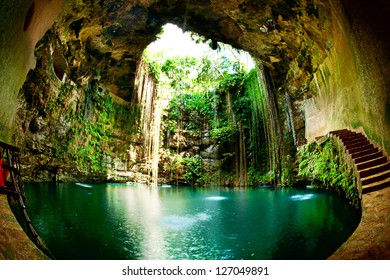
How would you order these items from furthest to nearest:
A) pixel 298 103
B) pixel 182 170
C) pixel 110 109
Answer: pixel 182 170 → pixel 110 109 → pixel 298 103

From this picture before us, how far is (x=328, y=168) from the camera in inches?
320

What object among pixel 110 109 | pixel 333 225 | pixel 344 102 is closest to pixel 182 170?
pixel 110 109

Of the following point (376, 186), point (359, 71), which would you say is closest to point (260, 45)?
point (359, 71)

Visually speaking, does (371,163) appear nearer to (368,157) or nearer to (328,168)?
(368,157)

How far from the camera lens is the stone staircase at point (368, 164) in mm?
4383

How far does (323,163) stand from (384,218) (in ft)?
18.7

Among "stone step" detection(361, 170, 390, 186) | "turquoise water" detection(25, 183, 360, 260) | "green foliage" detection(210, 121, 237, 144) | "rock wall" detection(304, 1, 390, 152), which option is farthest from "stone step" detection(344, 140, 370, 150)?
"green foliage" detection(210, 121, 237, 144)

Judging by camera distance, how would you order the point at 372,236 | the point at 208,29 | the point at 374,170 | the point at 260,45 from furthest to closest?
the point at 208,29
the point at 260,45
the point at 374,170
the point at 372,236

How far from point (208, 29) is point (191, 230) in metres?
8.83

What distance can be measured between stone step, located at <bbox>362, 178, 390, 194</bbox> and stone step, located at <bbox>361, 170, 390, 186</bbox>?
82 mm

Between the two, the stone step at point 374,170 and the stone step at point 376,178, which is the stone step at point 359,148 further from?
the stone step at point 376,178
